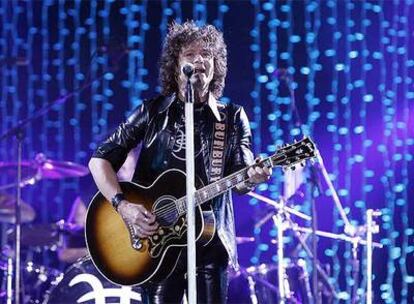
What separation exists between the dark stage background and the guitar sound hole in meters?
3.13

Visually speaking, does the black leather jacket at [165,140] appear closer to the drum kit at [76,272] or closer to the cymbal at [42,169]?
the drum kit at [76,272]

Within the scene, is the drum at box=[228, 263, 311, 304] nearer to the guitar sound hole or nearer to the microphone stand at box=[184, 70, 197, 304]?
the guitar sound hole

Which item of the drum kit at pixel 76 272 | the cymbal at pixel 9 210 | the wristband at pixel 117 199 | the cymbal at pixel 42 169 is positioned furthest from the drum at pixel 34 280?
the wristband at pixel 117 199

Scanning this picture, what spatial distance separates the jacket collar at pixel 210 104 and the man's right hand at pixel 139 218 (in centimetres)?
35

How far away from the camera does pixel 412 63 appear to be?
5.94 m

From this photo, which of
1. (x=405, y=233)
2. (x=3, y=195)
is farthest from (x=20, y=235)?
(x=405, y=233)

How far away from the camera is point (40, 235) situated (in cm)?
494

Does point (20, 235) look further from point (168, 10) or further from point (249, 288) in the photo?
point (168, 10)

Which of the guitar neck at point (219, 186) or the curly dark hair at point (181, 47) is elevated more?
the curly dark hair at point (181, 47)

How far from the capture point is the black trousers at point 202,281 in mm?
2576

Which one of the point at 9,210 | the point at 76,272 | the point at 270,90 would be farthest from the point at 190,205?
the point at 270,90

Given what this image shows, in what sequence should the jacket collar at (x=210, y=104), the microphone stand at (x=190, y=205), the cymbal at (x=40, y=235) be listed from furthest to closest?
the cymbal at (x=40, y=235)
the jacket collar at (x=210, y=104)
the microphone stand at (x=190, y=205)

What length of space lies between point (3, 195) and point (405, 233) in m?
2.82

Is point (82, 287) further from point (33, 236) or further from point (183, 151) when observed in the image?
point (183, 151)
